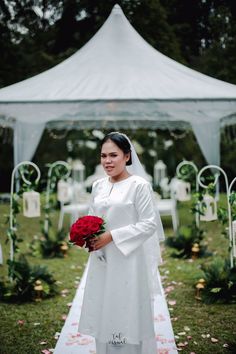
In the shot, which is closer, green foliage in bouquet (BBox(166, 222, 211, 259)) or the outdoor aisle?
the outdoor aisle

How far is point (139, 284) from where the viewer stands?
2.96 metres

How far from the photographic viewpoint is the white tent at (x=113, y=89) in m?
5.12

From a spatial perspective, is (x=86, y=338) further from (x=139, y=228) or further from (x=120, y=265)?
(x=139, y=228)

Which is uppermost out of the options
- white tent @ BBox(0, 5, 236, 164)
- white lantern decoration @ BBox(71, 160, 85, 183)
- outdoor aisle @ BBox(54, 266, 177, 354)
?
white tent @ BBox(0, 5, 236, 164)

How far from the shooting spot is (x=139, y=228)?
2898 mm

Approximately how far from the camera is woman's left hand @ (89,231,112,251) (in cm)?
284

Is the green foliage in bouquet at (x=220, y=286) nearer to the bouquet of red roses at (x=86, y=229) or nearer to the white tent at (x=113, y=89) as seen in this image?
the white tent at (x=113, y=89)

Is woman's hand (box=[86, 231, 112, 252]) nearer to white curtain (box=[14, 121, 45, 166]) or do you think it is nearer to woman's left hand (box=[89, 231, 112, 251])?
woman's left hand (box=[89, 231, 112, 251])

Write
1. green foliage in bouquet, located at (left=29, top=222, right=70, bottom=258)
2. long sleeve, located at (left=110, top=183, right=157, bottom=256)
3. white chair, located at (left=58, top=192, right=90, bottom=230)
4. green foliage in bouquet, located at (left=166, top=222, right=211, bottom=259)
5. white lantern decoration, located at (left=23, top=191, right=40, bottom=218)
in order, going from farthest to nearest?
1. white chair, located at (left=58, top=192, right=90, bottom=230)
2. green foliage in bouquet, located at (left=29, top=222, right=70, bottom=258)
3. green foliage in bouquet, located at (left=166, top=222, right=211, bottom=259)
4. white lantern decoration, located at (left=23, top=191, right=40, bottom=218)
5. long sleeve, located at (left=110, top=183, right=157, bottom=256)

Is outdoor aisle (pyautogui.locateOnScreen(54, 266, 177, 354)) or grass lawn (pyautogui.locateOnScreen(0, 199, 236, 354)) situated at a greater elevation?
outdoor aisle (pyautogui.locateOnScreen(54, 266, 177, 354))

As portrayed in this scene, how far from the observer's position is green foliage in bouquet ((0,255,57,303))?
515cm

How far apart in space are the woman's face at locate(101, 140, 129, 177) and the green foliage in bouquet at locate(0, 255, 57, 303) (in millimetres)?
2601

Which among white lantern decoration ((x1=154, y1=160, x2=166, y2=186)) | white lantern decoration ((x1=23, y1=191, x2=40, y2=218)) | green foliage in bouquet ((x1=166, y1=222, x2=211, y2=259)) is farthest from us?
white lantern decoration ((x1=154, y1=160, x2=166, y2=186))

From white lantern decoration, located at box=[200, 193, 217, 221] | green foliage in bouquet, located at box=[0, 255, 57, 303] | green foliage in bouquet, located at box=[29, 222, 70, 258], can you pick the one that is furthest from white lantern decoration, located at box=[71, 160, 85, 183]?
green foliage in bouquet, located at box=[0, 255, 57, 303]
